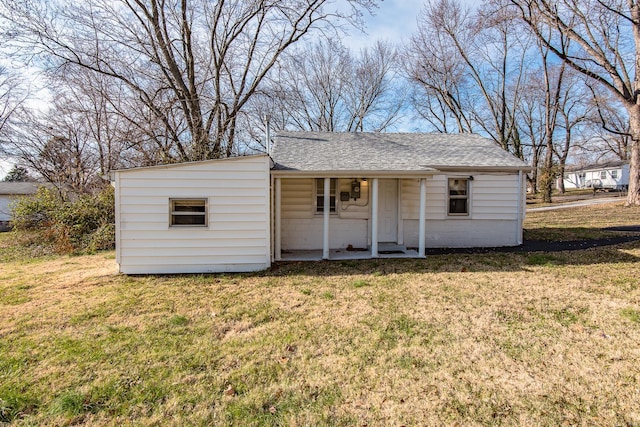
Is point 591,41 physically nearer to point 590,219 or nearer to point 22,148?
point 590,219

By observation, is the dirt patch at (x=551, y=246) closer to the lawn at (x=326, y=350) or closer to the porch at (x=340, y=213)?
the porch at (x=340, y=213)

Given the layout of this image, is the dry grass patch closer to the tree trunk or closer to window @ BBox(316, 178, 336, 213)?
the tree trunk

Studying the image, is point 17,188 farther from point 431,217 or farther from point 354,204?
point 431,217

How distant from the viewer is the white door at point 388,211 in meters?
9.45

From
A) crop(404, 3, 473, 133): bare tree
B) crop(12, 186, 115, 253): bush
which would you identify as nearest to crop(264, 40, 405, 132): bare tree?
crop(404, 3, 473, 133): bare tree

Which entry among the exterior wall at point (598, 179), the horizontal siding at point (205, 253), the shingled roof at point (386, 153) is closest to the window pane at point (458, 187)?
the shingled roof at point (386, 153)

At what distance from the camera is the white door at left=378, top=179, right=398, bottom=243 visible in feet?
31.0

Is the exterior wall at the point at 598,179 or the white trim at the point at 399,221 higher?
the exterior wall at the point at 598,179

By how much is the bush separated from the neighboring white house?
4452cm

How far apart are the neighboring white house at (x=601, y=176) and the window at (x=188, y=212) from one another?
142ft

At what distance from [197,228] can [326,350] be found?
4471mm

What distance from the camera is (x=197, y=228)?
6727 millimetres

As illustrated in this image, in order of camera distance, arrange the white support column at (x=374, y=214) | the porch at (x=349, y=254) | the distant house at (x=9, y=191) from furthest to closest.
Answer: the distant house at (x=9, y=191), the porch at (x=349, y=254), the white support column at (x=374, y=214)

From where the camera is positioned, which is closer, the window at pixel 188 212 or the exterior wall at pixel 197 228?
the exterior wall at pixel 197 228
